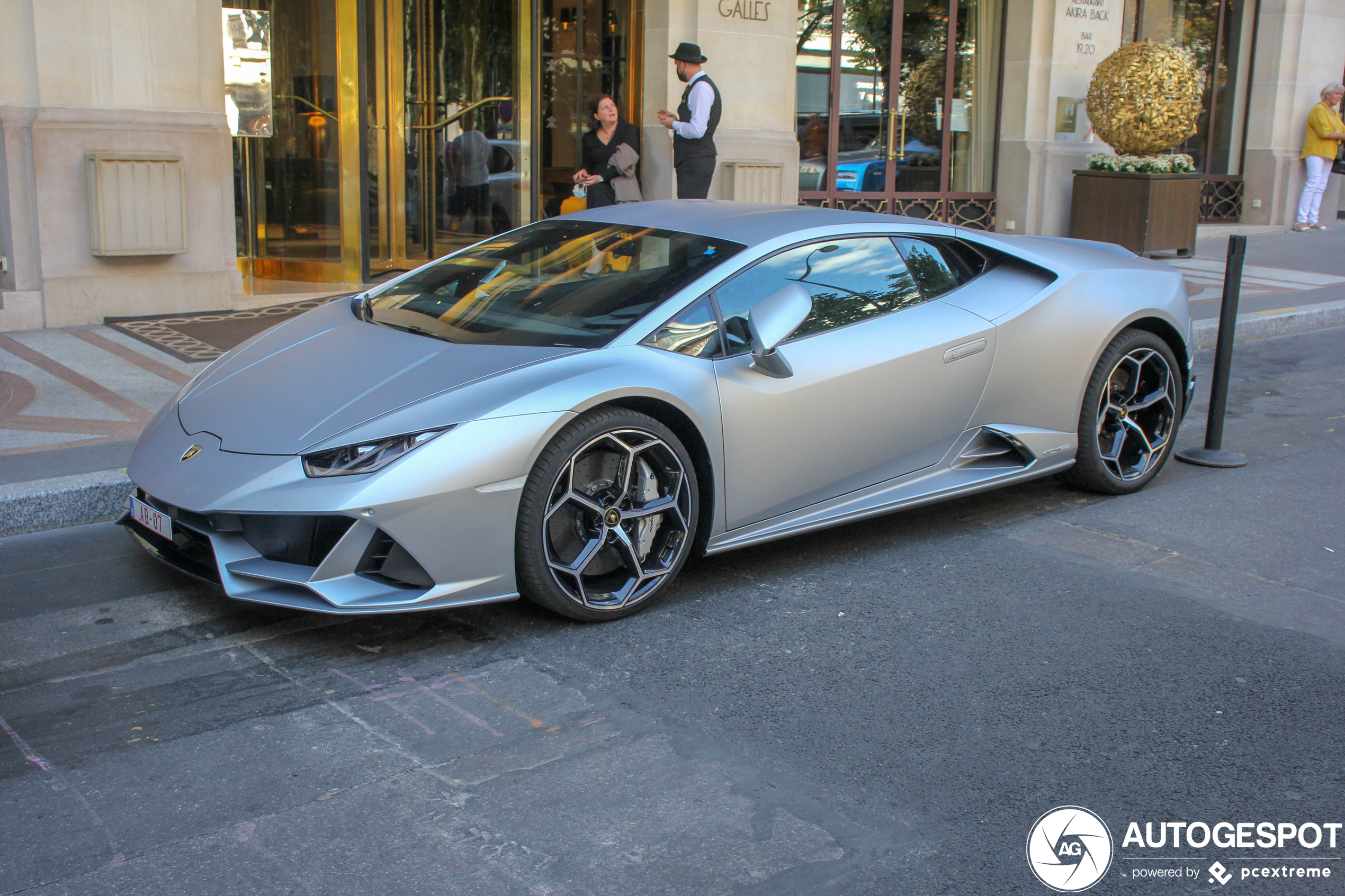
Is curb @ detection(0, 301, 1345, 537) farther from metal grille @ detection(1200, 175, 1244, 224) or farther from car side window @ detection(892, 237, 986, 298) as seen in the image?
metal grille @ detection(1200, 175, 1244, 224)

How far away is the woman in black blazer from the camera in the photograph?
10148 mm

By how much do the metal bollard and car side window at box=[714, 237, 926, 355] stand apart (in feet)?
7.32

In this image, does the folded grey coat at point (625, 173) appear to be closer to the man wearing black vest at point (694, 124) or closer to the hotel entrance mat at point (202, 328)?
the man wearing black vest at point (694, 124)

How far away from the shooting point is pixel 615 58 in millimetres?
12484

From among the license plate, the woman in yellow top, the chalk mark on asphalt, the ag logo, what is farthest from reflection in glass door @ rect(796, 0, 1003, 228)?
the chalk mark on asphalt

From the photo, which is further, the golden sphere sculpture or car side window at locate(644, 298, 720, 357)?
the golden sphere sculpture

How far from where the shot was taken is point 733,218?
487 cm

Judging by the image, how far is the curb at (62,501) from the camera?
488 cm

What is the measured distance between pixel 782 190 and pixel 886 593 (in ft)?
29.3

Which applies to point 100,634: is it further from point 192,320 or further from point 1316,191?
point 1316,191

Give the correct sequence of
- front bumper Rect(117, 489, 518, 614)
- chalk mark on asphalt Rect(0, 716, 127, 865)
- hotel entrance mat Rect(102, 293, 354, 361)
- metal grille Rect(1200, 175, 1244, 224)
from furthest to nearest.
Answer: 1. metal grille Rect(1200, 175, 1244, 224)
2. hotel entrance mat Rect(102, 293, 354, 361)
3. front bumper Rect(117, 489, 518, 614)
4. chalk mark on asphalt Rect(0, 716, 127, 865)

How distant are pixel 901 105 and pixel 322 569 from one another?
12516 mm

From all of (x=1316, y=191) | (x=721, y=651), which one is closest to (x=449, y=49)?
(x=721, y=651)

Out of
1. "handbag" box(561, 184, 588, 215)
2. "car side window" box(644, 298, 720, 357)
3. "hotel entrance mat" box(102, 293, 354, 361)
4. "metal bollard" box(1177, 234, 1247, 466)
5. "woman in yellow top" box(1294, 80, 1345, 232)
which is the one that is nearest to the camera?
"car side window" box(644, 298, 720, 357)
